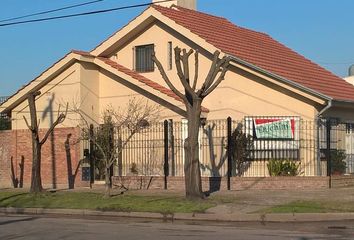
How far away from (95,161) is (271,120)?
746cm

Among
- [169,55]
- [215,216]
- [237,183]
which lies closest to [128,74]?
[169,55]

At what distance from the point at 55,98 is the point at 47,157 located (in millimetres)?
2573

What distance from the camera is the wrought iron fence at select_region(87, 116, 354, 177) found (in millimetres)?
22219

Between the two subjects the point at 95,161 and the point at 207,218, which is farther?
the point at 95,161

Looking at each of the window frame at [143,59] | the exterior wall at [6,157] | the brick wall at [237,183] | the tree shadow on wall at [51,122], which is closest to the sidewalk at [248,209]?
the brick wall at [237,183]

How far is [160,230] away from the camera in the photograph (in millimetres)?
13453

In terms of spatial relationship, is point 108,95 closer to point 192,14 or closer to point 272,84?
point 192,14

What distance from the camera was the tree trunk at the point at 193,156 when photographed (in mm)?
18047

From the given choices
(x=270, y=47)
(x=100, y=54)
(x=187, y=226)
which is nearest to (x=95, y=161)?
(x=100, y=54)

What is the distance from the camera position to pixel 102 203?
18750mm

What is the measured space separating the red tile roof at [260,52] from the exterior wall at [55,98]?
183 inches

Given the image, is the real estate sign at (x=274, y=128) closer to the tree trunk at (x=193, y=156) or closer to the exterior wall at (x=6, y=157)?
the tree trunk at (x=193, y=156)

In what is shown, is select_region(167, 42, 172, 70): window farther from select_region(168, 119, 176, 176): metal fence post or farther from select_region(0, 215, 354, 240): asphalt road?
select_region(0, 215, 354, 240): asphalt road

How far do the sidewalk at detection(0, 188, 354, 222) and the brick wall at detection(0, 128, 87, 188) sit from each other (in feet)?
18.7
